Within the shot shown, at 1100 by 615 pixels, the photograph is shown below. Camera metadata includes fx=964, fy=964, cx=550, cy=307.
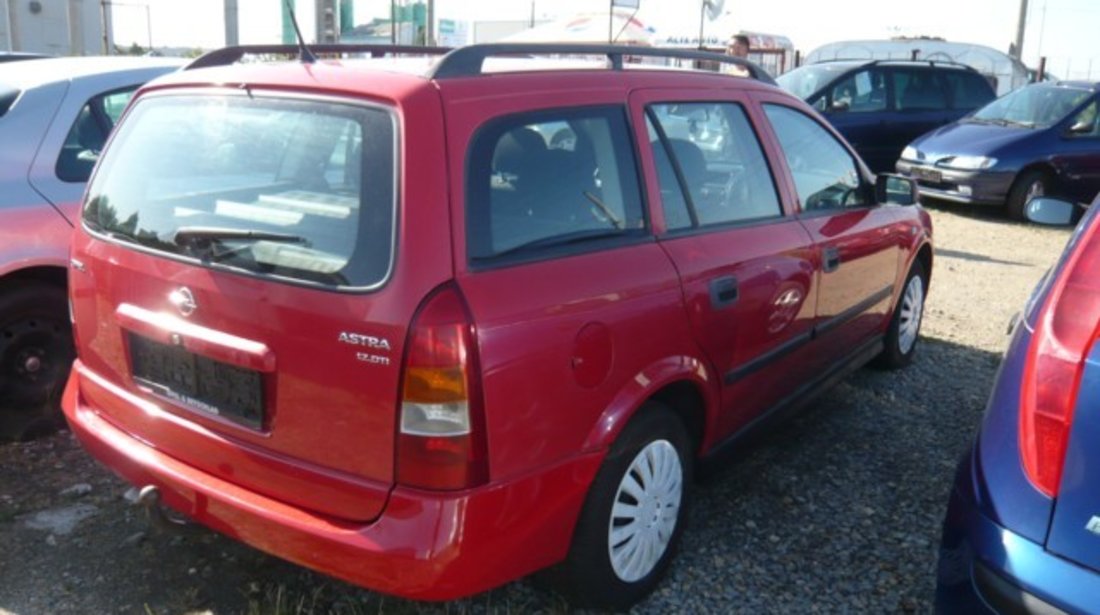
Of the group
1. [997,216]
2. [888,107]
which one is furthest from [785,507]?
[888,107]

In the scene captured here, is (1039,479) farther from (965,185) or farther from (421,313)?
(965,185)

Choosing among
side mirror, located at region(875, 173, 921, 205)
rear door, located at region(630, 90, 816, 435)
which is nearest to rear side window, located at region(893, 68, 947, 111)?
side mirror, located at region(875, 173, 921, 205)

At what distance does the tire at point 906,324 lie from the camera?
533 centimetres

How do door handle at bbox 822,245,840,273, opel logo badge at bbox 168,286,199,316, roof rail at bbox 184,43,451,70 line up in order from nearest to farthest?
opel logo badge at bbox 168,286,199,316 → roof rail at bbox 184,43,451,70 → door handle at bbox 822,245,840,273

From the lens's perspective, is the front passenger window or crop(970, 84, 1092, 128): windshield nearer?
the front passenger window

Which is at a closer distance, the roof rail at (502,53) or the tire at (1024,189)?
the roof rail at (502,53)

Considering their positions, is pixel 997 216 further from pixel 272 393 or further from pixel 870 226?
pixel 272 393

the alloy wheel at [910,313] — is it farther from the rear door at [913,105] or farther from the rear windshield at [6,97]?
the rear door at [913,105]

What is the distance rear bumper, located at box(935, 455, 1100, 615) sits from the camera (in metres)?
2.03

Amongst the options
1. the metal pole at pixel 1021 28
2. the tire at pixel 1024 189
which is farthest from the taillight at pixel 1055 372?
the metal pole at pixel 1021 28

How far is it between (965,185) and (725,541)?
9.46 meters

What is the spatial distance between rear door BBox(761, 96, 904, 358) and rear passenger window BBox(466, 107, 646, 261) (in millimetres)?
1222

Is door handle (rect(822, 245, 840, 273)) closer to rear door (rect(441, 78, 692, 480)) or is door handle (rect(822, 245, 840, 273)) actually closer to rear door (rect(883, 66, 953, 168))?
rear door (rect(441, 78, 692, 480))

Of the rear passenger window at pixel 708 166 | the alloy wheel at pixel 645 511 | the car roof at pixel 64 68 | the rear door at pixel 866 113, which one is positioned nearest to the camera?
the alloy wheel at pixel 645 511
